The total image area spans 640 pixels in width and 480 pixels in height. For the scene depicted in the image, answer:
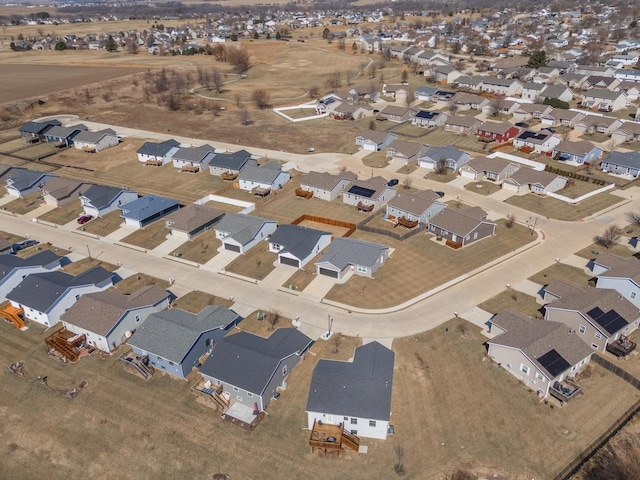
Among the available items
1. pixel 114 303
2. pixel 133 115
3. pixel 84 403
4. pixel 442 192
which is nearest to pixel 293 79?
pixel 133 115

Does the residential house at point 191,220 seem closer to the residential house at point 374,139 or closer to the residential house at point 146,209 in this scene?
the residential house at point 146,209

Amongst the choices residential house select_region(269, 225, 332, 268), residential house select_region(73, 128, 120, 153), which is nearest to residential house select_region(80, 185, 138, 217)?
residential house select_region(269, 225, 332, 268)

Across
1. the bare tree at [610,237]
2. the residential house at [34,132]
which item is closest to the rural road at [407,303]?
the bare tree at [610,237]

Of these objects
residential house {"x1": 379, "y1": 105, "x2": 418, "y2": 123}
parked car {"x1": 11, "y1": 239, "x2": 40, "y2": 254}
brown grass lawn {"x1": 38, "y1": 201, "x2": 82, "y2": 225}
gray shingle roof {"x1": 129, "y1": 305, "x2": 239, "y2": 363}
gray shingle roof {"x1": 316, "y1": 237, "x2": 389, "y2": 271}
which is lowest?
residential house {"x1": 379, "y1": 105, "x2": 418, "y2": 123}

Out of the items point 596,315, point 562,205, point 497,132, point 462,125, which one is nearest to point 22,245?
point 596,315

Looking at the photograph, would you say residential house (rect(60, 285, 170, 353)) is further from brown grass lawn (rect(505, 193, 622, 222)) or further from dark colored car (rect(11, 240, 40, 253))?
brown grass lawn (rect(505, 193, 622, 222))

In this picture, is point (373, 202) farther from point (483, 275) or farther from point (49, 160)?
point (49, 160)
